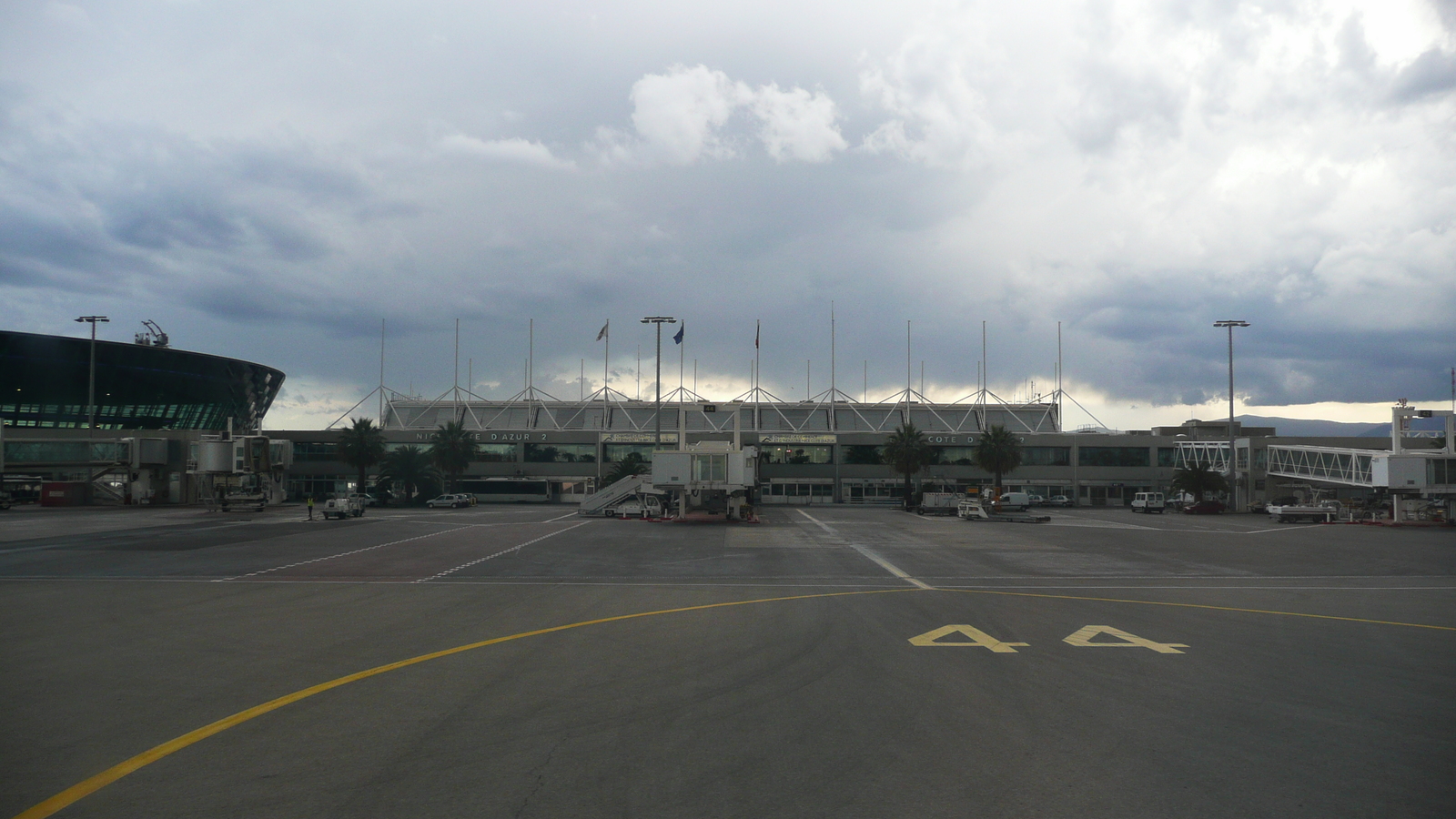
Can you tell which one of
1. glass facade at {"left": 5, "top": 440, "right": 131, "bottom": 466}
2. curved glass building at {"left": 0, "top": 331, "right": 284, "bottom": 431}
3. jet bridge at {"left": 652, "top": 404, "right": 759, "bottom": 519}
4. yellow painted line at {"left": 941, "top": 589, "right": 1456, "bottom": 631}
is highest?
curved glass building at {"left": 0, "top": 331, "right": 284, "bottom": 431}

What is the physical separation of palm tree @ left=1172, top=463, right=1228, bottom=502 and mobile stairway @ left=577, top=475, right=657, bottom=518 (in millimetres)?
53142

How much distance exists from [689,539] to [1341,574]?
2756cm

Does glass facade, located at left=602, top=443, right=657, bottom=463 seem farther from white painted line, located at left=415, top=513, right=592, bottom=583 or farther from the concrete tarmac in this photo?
the concrete tarmac

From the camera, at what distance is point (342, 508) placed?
184 feet

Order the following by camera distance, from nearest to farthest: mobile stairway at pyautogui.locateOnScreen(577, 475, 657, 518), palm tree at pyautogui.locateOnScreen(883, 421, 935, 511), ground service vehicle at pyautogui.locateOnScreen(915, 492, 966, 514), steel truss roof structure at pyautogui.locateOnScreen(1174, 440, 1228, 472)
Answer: mobile stairway at pyautogui.locateOnScreen(577, 475, 657, 518) → ground service vehicle at pyautogui.locateOnScreen(915, 492, 966, 514) → steel truss roof structure at pyautogui.locateOnScreen(1174, 440, 1228, 472) → palm tree at pyautogui.locateOnScreen(883, 421, 935, 511)

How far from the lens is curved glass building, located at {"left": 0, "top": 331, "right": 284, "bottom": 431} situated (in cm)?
9494

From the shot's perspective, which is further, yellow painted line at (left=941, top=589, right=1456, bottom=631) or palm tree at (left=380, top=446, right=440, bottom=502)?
palm tree at (left=380, top=446, right=440, bottom=502)

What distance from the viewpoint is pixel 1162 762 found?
8.95 metres

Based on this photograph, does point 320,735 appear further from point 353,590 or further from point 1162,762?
point 353,590

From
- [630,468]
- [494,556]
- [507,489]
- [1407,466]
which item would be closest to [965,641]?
[494,556]

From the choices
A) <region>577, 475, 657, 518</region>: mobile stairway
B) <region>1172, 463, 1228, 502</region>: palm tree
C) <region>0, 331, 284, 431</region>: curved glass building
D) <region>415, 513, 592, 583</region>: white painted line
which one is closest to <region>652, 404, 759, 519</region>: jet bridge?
<region>577, 475, 657, 518</region>: mobile stairway

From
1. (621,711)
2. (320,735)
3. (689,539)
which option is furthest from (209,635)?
(689,539)

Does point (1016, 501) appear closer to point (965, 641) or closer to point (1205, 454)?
point (1205, 454)

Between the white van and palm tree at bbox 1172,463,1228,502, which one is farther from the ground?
palm tree at bbox 1172,463,1228,502
